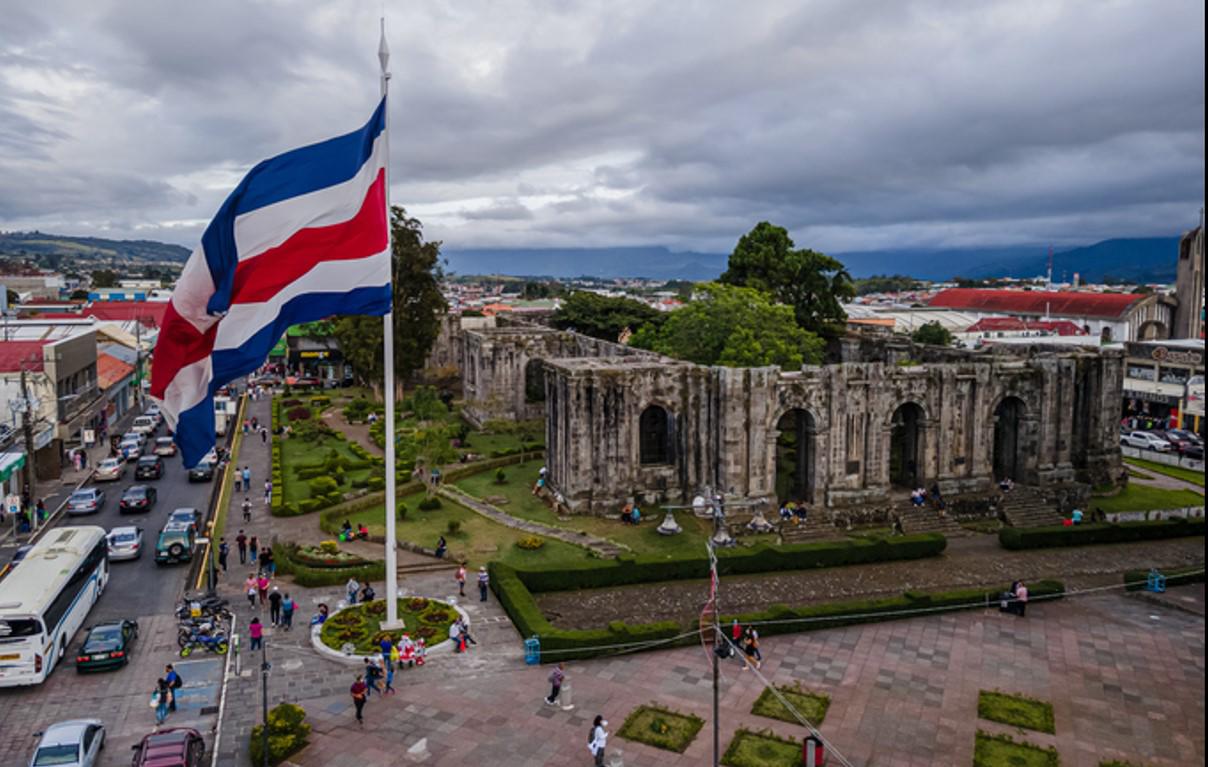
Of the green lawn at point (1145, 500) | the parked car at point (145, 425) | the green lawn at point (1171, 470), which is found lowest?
the green lawn at point (1171, 470)

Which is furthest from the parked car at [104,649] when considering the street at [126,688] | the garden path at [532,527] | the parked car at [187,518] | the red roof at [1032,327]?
the red roof at [1032,327]

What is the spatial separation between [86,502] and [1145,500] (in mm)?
62557

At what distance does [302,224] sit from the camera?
2717 cm

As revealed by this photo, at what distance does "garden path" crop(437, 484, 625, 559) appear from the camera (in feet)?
147

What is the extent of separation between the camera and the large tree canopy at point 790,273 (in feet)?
269

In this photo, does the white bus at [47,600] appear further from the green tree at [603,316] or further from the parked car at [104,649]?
the green tree at [603,316]

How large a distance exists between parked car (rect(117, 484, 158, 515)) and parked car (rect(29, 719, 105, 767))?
28.7 metres

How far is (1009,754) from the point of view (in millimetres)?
25609

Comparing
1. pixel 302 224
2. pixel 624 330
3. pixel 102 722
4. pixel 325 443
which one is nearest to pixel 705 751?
pixel 102 722

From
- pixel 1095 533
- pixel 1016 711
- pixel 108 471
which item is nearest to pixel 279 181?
pixel 1016 711

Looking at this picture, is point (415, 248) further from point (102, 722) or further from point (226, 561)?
point (102, 722)

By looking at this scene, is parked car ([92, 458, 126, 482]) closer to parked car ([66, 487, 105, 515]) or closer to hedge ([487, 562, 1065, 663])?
parked car ([66, 487, 105, 515])

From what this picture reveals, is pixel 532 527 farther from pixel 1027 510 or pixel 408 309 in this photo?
pixel 408 309

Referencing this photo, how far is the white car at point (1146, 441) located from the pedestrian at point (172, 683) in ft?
223
